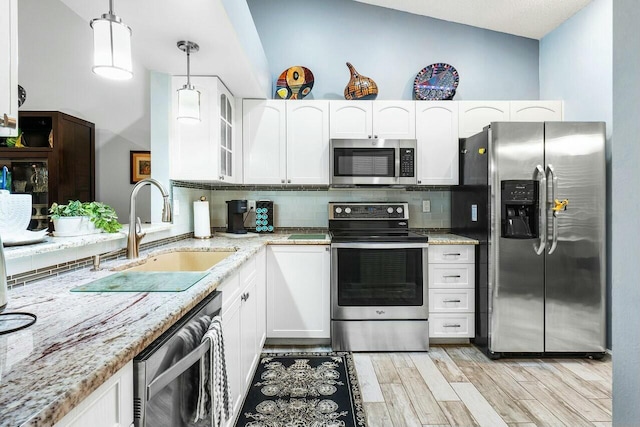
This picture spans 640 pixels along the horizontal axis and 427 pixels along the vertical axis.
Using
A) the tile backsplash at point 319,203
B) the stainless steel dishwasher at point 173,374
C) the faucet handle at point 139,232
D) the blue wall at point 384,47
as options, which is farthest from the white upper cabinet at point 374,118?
the stainless steel dishwasher at point 173,374

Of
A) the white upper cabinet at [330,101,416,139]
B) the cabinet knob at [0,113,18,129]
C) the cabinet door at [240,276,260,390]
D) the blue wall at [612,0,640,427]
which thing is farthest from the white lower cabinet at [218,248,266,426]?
the white upper cabinet at [330,101,416,139]

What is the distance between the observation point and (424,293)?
2.73 metres

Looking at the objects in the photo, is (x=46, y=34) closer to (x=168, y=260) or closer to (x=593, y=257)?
(x=168, y=260)

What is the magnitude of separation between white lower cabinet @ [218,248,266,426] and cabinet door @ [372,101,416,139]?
4.93 ft

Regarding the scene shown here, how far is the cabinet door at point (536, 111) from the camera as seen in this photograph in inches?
121

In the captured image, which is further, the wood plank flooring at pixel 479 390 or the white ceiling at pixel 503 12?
the white ceiling at pixel 503 12

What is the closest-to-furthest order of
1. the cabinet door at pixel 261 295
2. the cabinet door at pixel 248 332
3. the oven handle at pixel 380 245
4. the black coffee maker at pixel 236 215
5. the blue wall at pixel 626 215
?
the blue wall at pixel 626 215
the cabinet door at pixel 248 332
the cabinet door at pixel 261 295
the oven handle at pixel 380 245
the black coffee maker at pixel 236 215

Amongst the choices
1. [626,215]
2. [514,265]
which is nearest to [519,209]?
[514,265]

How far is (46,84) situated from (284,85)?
78.0 inches

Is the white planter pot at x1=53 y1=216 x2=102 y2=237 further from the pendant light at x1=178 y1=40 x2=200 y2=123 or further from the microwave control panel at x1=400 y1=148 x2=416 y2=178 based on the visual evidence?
the microwave control panel at x1=400 y1=148 x2=416 y2=178

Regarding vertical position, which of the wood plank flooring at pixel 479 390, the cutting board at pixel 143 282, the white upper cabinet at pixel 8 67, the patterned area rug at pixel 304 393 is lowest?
the wood plank flooring at pixel 479 390

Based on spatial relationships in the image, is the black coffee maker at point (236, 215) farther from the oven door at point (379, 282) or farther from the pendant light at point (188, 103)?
the pendant light at point (188, 103)

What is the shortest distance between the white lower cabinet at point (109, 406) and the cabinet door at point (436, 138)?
2.70 metres

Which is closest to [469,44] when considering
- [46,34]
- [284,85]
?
[284,85]
